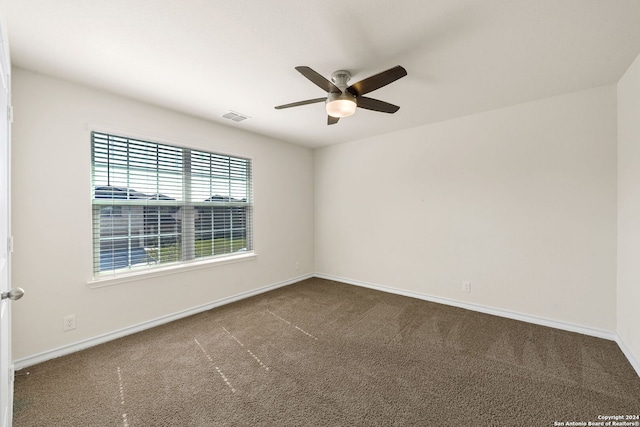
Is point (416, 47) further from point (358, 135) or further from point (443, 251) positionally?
point (443, 251)

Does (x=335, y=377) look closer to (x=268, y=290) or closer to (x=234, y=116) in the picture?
(x=268, y=290)

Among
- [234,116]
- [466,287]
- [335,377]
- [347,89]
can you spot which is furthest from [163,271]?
[466,287]

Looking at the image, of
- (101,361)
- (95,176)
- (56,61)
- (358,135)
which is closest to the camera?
(56,61)

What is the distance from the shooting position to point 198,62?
2100 mm

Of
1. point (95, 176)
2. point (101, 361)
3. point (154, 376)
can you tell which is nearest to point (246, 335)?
point (154, 376)

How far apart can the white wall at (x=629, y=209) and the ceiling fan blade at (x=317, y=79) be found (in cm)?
239

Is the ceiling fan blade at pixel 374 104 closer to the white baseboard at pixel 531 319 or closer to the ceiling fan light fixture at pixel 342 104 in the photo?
the ceiling fan light fixture at pixel 342 104

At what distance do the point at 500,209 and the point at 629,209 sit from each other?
1.01 meters

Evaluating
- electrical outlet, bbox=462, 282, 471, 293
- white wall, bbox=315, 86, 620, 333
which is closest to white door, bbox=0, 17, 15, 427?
white wall, bbox=315, 86, 620, 333

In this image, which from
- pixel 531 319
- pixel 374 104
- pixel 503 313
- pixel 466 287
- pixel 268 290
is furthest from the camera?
pixel 268 290

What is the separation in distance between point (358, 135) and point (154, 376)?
3.76 m

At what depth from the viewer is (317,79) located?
190cm

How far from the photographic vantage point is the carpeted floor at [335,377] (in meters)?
1.66

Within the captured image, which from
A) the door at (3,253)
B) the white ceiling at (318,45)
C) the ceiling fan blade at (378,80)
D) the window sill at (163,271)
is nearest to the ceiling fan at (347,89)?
the ceiling fan blade at (378,80)
